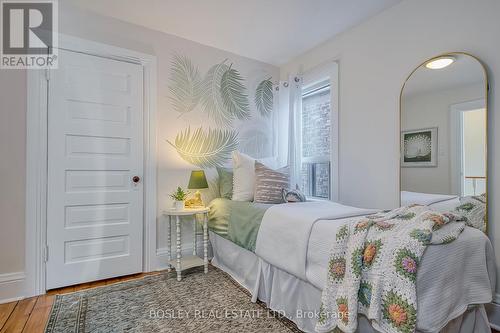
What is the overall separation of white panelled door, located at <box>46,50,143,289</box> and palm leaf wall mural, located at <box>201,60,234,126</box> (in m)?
0.71

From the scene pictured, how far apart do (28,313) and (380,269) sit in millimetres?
2340

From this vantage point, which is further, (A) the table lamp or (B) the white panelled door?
(A) the table lamp

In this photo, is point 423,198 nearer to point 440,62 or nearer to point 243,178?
point 440,62

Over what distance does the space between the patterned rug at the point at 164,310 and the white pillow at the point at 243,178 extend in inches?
32.3

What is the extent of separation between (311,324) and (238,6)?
2.51 m

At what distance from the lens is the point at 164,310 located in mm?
1829

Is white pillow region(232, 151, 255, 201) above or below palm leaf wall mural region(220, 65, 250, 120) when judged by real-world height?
below

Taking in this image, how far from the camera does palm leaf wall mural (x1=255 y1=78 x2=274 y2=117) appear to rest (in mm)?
3328

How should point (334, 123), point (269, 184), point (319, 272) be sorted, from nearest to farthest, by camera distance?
point (319, 272), point (269, 184), point (334, 123)

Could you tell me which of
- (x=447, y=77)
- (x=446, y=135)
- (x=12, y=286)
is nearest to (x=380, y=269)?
(x=446, y=135)

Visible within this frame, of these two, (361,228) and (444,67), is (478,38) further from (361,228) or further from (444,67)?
(361,228)

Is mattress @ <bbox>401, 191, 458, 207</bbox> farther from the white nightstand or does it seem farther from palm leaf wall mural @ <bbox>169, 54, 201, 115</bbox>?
palm leaf wall mural @ <bbox>169, 54, 201, 115</bbox>

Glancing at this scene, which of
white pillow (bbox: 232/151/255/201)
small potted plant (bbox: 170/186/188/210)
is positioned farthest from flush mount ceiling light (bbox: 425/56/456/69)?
small potted plant (bbox: 170/186/188/210)

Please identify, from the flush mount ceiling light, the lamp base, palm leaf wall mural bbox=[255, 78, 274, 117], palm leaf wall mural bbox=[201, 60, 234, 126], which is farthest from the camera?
palm leaf wall mural bbox=[255, 78, 274, 117]
